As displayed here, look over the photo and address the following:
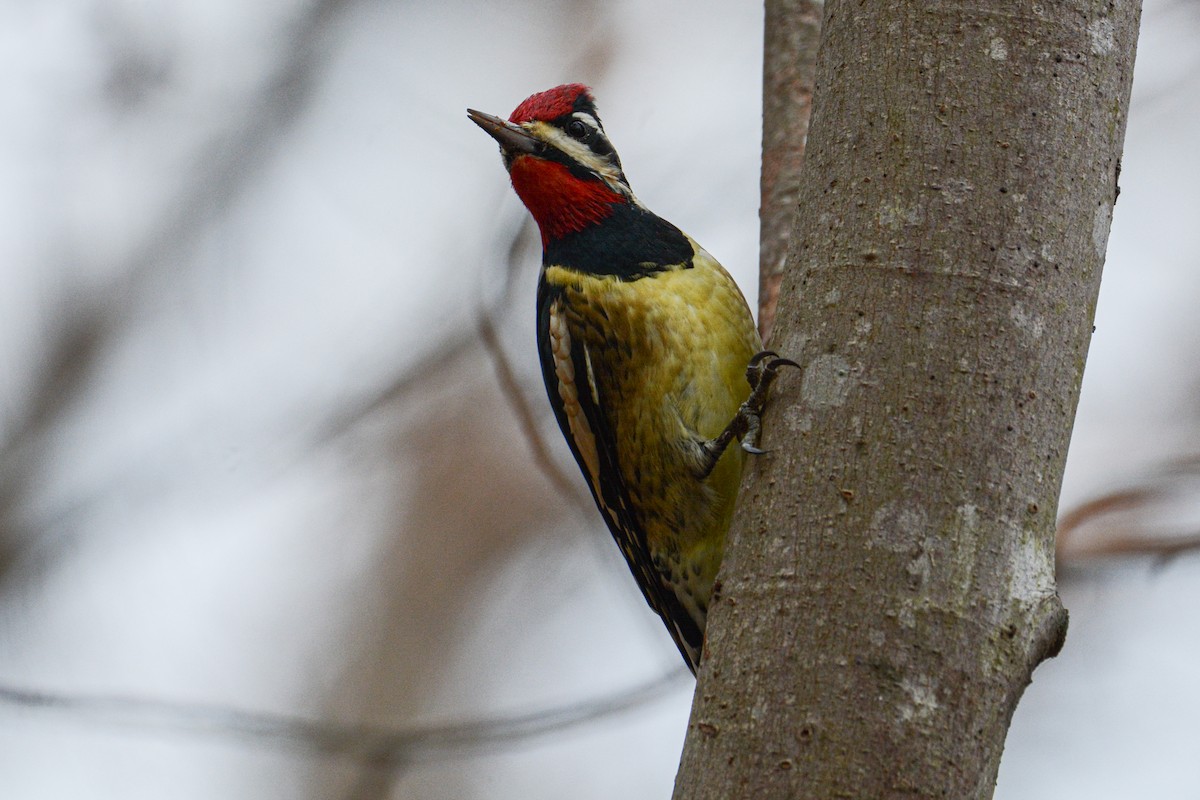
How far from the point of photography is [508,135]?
331cm

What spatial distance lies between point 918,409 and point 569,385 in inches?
61.8

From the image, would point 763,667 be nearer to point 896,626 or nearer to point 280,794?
point 896,626

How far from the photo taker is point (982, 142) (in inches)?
63.6

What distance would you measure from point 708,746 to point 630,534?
63.8 inches

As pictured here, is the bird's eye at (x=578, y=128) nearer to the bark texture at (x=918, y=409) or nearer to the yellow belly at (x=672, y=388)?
the yellow belly at (x=672, y=388)

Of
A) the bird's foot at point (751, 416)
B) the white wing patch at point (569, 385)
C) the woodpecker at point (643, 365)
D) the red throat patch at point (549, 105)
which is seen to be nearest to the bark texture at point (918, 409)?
the bird's foot at point (751, 416)

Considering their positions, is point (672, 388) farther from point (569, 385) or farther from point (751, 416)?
point (751, 416)

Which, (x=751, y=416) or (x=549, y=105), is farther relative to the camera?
(x=549, y=105)

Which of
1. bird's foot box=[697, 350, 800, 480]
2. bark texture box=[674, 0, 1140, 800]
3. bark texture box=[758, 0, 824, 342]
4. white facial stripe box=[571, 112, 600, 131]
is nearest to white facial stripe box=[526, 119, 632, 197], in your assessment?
white facial stripe box=[571, 112, 600, 131]

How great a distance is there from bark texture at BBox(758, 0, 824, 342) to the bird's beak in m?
0.65

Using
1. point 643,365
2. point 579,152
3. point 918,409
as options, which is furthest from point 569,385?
point 918,409

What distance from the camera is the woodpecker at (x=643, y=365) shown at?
2736mm

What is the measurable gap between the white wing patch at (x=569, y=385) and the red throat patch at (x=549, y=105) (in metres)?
0.69

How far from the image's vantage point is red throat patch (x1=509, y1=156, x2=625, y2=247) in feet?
10.5
